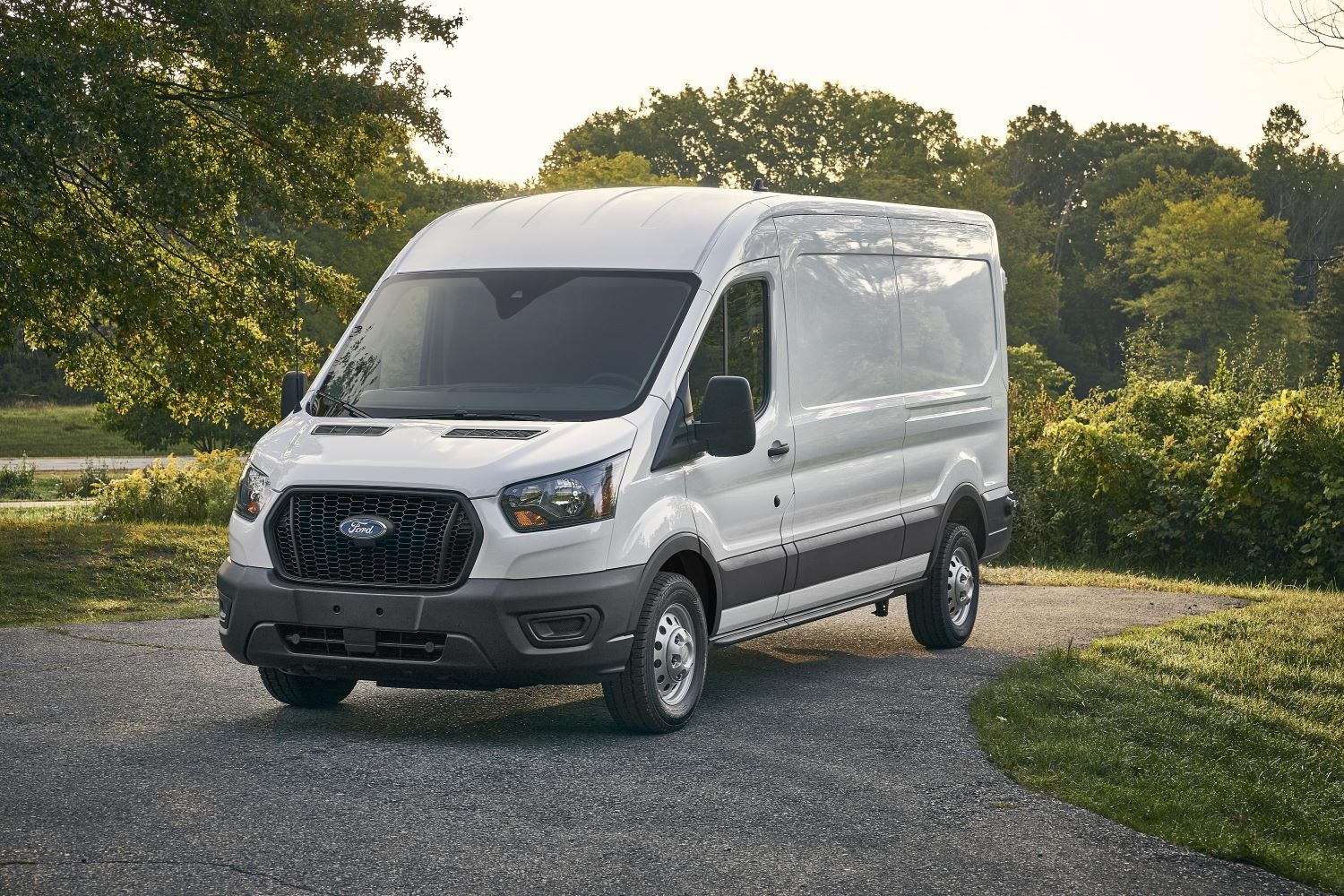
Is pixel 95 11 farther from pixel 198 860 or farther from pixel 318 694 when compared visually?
pixel 198 860

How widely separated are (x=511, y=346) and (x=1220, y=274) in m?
75.2

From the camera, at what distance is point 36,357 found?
226 ft

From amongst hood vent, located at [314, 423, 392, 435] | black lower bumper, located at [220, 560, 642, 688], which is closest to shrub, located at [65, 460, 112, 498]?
hood vent, located at [314, 423, 392, 435]

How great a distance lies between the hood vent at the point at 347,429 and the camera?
7.68 metres

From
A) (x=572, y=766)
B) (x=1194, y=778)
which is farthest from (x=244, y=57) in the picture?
(x=1194, y=778)

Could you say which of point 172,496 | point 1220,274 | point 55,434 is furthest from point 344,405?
point 1220,274

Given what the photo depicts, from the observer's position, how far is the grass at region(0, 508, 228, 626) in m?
14.0

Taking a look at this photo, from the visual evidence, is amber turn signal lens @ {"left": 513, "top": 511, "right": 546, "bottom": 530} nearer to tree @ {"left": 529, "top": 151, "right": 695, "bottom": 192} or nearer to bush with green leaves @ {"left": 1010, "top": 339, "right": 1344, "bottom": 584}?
bush with green leaves @ {"left": 1010, "top": 339, "right": 1344, "bottom": 584}

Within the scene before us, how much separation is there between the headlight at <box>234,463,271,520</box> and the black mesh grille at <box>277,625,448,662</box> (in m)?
0.58

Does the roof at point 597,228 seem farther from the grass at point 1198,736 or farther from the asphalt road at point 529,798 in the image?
the grass at point 1198,736

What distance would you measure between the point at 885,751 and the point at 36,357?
221 feet

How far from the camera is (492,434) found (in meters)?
7.46

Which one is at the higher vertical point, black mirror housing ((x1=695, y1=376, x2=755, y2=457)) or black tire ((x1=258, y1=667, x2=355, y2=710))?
black mirror housing ((x1=695, y1=376, x2=755, y2=457))

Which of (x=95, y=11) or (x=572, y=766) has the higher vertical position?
(x=95, y=11)
